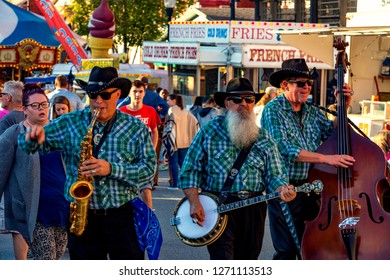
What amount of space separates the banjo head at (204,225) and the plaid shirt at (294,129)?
0.86 meters

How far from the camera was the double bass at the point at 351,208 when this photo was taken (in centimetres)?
690

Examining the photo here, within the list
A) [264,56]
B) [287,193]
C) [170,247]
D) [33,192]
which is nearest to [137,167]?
[287,193]

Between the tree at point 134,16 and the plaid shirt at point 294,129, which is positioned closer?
the plaid shirt at point 294,129

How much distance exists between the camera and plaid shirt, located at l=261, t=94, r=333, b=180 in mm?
7594

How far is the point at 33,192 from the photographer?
7.70m

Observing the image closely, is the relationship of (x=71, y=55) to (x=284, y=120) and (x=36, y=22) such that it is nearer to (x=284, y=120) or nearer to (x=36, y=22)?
(x=36, y=22)

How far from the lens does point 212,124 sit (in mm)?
7078

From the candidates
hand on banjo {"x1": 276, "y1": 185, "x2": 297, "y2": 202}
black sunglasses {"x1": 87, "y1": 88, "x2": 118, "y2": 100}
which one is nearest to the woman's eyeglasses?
black sunglasses {"x1": 87, "y1": 88, "x2": 118, "y2": 100}

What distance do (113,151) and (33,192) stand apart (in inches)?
55.0

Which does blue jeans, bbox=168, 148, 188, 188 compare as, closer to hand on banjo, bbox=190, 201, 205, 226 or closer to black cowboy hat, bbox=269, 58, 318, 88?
black cowboy hat, bbox=269, 58, 318, 88

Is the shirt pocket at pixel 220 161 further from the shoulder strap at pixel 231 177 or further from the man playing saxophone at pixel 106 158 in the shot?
the man playing saxophone at pixel 106 158

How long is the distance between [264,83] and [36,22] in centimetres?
851

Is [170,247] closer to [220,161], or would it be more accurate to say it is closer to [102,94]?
[220,161]

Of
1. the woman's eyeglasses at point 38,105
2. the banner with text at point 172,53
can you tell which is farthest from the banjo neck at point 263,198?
the banner with text at point 172,53
